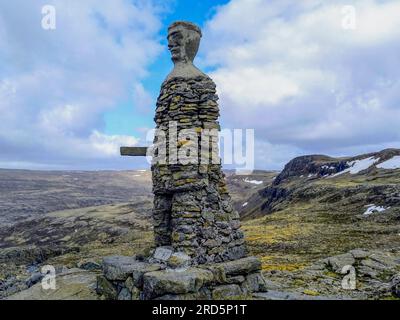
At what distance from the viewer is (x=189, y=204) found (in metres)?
12.8

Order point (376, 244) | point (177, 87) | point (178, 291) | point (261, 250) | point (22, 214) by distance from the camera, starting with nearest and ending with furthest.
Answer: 1. point (178, 291)
2. point (177, 87)
3. point (376, 244)
4. point (261, 250)
5. point (22, 214)

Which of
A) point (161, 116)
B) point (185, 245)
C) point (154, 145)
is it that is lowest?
point (185, 245)

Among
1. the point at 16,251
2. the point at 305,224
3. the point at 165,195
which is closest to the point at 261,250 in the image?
the point at 305,224

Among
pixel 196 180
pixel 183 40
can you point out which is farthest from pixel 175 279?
pixel 183 40

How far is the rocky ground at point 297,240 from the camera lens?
15.2 meters

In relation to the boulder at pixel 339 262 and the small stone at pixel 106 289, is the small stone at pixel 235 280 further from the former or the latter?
the boulder at pixel 339 262

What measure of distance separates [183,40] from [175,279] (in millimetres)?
8086

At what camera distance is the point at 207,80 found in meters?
13.7

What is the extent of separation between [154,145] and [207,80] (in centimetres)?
297

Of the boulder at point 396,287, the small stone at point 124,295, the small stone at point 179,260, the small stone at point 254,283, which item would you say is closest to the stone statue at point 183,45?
the small stone at point 179,260

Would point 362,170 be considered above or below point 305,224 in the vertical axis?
above

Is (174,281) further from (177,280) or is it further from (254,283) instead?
(254,283)

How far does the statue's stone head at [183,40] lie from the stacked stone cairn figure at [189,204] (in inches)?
0.5
